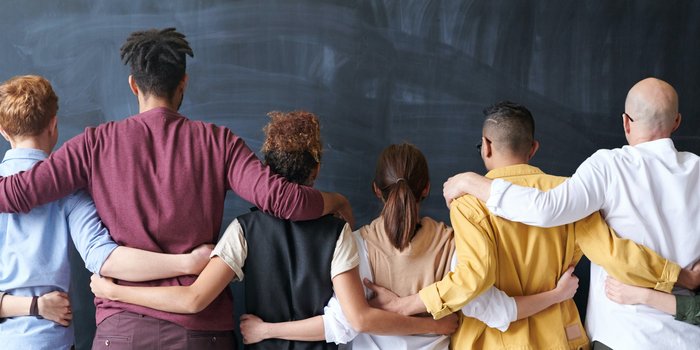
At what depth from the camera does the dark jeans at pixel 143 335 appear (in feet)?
6.89

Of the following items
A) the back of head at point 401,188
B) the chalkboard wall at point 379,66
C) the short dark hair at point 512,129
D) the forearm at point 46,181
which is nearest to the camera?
the forearm at point 46,181

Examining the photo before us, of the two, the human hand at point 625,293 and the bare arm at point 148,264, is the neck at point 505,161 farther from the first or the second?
the bare arm at point 148,264

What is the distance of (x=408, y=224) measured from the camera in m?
2.19

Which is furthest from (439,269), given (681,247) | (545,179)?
(681,247)

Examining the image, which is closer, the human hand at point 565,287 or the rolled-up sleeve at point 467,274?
the rolled-up sleeve at point 467,274

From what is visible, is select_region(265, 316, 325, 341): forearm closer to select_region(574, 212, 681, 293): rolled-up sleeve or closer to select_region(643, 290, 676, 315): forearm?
select_region(574, 212, 681, 293): rolled-up sleeve

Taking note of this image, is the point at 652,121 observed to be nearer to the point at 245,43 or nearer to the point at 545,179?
the point at 545,179

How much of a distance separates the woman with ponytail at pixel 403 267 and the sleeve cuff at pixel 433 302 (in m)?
0.07

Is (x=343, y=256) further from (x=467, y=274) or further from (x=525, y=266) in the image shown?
(x=525, y=266)

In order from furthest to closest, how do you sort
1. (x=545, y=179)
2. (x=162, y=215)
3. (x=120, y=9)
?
1. (x=120, y=9)
2. (x=545, y=179)
3. (x=162, y=215)

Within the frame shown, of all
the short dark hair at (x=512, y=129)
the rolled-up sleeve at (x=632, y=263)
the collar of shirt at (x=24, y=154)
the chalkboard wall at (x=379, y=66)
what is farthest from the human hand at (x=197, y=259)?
the rolled-up sleeve at (x=632, y=263)

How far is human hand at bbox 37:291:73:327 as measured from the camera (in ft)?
7.22

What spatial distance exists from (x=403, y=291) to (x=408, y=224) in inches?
8.2

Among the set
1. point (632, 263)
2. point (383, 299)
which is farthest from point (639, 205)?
point (383, 299)
